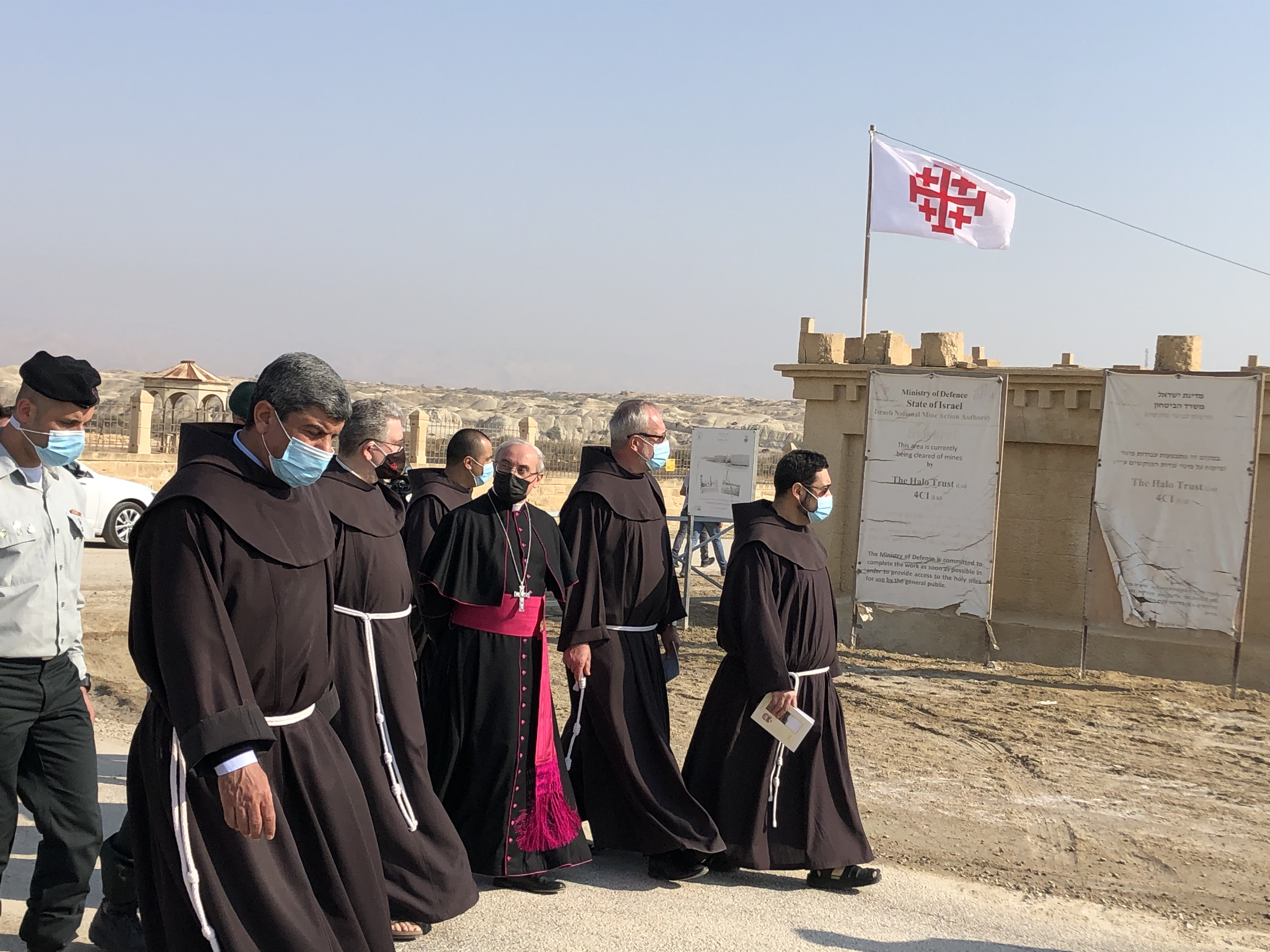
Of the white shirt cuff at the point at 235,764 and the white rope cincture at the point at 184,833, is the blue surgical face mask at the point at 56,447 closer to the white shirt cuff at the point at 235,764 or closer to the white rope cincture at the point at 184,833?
the white rope cincture at the point at 184,833

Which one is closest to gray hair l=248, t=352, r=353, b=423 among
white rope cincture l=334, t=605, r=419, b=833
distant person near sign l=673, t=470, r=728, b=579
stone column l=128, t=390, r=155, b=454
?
white rope cincture l=334, t=605, r=419, b=833

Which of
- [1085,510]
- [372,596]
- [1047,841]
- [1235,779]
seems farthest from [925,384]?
[372,596]

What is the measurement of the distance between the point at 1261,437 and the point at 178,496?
32.1 feet

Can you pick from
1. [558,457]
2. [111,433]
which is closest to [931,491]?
[558,457]

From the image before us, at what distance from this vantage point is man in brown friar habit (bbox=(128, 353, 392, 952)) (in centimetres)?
302

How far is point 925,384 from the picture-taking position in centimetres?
1080

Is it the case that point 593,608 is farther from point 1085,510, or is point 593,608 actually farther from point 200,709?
point 1085,510

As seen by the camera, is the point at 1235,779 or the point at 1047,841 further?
the point at 1235,779

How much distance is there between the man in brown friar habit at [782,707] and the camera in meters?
5.18

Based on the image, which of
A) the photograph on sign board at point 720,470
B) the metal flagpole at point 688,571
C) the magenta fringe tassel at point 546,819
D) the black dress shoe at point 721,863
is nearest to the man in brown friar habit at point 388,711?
the magenta fringe tassel at point 546,819

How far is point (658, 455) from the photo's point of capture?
577cm

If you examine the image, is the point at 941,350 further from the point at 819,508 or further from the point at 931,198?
the point at 819,508

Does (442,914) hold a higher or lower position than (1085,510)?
lower

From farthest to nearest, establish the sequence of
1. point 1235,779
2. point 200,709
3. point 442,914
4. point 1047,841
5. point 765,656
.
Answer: point 1235,779, point 1047,841, point 765,656, point 442,914, point 200,709
